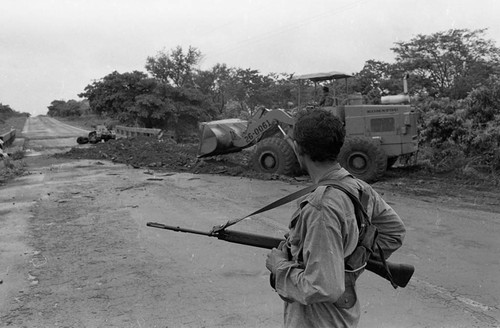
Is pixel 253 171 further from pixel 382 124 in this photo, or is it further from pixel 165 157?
pixel 165 157

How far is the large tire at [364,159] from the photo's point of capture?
11.5 meters

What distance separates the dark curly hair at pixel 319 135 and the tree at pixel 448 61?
2675 cm

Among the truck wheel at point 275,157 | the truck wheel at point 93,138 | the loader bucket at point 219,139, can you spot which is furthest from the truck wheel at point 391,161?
the truck wheel at point 93,138

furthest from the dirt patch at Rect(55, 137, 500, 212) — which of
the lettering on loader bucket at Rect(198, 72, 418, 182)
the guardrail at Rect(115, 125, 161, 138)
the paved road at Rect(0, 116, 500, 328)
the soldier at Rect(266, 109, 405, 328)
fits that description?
the soldier at Rect(266, 109, 405, 328)

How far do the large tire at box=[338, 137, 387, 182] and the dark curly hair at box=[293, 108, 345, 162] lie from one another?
9630 millimetres

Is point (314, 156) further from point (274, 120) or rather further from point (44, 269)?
point (274, 120)

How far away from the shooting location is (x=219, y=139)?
46.9ft

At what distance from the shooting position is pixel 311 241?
69.4 inches

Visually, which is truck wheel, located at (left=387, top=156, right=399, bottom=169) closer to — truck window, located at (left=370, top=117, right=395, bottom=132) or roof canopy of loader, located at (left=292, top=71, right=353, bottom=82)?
truck window, located at (left=370, top=117, right=395, bottom=132)

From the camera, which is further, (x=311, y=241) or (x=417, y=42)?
Answer: (x=417, y=42)

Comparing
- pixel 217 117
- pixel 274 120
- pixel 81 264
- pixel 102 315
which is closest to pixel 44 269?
pixel 81 264

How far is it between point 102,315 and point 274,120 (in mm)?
9453

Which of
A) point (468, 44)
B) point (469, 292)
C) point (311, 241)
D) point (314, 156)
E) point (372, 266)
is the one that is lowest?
point (469, 292)

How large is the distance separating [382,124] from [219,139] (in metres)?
4.87
